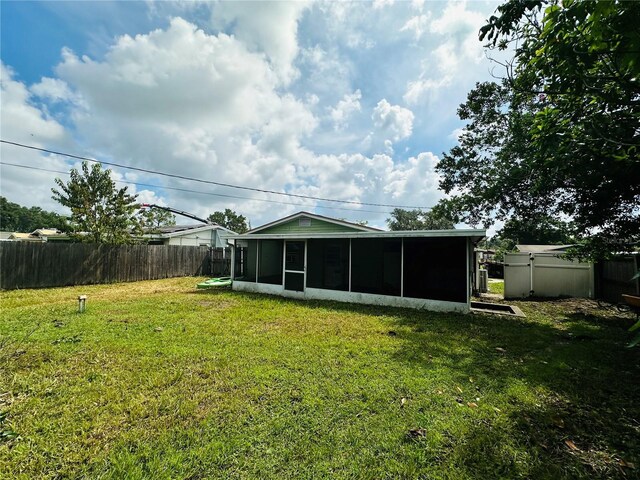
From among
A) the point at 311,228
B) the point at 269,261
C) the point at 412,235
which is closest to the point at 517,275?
the point at 412,235

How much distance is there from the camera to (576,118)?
407cm

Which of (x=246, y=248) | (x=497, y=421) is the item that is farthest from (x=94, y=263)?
(x=497, y=421)

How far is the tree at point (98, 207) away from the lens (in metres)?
12.2

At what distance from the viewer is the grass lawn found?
2.10 m

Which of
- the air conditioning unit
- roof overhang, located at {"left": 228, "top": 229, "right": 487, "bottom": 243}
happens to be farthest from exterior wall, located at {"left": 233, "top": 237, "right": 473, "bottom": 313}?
the air conditioning unit

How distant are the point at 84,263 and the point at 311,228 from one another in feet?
31.6

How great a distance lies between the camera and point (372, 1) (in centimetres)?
680

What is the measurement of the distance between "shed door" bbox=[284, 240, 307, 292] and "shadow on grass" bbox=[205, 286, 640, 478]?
12.8ft

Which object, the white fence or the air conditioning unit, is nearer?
the white fence

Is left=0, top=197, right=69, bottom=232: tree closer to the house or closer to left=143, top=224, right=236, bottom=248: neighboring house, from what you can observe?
left=143, top=224, right=236, bottom=248: neighboring house

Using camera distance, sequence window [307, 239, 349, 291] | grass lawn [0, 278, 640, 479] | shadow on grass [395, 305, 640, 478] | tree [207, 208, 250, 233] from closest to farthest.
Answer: grass lawn [0, 278, 640, 479] → shadow on grass [395, 305, 640, 478] → window [307, 239, 349, 291] → tree [207, 208, 250, 233]

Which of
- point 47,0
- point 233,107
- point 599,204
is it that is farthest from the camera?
point 233,107

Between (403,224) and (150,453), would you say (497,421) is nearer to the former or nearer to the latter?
(150,453)

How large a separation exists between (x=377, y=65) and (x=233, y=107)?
5598 millimetres
